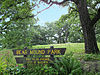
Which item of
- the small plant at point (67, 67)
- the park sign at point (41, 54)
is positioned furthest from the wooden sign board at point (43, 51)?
the small plant at point (67, 67)

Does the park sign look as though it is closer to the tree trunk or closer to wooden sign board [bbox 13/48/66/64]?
wooden sign board [bbox 13/48/66/64]

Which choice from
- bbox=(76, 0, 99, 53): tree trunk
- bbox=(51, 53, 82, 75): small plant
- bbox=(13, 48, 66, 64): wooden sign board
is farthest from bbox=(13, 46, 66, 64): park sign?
bbox=(76, 0, 99, 53): tree trunk

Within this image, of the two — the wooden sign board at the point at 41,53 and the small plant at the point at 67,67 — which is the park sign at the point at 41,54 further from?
the small plant at the point at 67,67

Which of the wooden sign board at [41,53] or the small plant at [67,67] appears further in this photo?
the wooden sign board at [41,53]

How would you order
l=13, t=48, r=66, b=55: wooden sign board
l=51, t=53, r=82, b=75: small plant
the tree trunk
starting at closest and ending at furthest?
l=51, t=53, r=82, b=75: small plant
l=13, t=48, r=66, b=55: wooden sign board
the tree trunk

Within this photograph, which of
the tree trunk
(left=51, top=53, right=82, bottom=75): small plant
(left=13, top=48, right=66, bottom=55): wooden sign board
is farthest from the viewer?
the tree trunk

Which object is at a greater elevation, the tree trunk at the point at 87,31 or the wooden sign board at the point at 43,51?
the tree trunk at the point at 87,31

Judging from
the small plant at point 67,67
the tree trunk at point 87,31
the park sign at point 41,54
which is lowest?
the small plant at point 67,67

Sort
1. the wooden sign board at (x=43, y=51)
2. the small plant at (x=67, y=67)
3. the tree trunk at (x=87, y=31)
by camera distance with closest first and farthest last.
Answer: the small plant at (x=67, y=67) → the wooden sign board at (x=43, y=51) → the tree trunk at (x=87, y=31)

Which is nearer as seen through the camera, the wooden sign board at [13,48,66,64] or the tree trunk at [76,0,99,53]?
the wooden sign board at [13,48,66,64]

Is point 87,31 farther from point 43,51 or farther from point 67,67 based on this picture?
point 43,51

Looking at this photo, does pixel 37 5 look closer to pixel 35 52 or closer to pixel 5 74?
pixel 35 52

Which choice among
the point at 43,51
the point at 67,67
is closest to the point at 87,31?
the point at 67,67

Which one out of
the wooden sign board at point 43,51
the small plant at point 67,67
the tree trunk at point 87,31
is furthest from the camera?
the tree trunk at point 87,31
